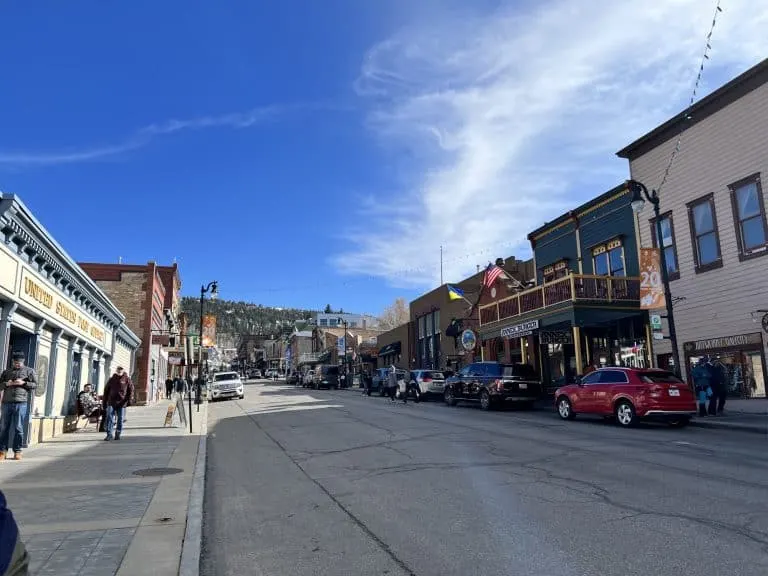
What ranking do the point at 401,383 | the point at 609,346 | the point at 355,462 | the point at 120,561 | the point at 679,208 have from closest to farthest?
the point at 120,561
the point at 355,462
the point at 679,208
the point at 609,346
the point at 401,383

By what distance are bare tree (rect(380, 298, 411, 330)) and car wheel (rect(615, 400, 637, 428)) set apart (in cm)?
8561

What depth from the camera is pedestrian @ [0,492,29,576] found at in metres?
2.13

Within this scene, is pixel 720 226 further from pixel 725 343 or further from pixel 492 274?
pixel 492 274

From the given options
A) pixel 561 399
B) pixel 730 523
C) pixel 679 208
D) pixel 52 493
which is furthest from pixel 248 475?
pixel 679 208

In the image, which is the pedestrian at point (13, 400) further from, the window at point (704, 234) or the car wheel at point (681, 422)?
the window at point (704, 234)

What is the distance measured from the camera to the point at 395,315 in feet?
346

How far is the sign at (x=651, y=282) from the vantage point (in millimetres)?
17734

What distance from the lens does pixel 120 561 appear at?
5.07 metres

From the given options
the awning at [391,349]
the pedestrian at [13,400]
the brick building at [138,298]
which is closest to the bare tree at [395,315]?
the awning at [391,349]

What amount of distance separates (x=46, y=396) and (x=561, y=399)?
1403 centimetres

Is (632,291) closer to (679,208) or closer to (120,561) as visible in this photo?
(679,208)

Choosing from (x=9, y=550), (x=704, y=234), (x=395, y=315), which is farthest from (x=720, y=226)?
(x=395, y=315)

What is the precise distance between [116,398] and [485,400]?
515 inches

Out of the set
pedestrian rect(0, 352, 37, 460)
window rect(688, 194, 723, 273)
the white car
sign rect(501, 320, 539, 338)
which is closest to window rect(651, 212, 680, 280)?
window rect(688, 194, 723, 273)
